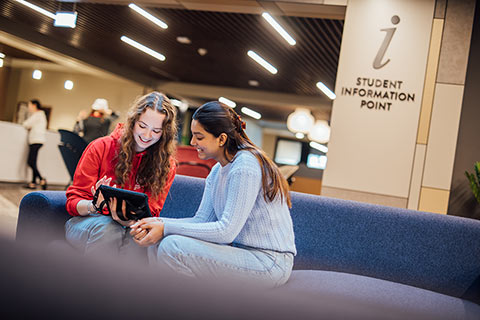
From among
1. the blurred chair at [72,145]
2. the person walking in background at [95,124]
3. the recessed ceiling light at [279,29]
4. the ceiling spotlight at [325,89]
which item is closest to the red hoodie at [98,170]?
the blurred chair at [72,145]

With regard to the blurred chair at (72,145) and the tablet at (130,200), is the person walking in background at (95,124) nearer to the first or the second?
the blurred chair at (72,145)

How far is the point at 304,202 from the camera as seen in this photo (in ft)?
8.63

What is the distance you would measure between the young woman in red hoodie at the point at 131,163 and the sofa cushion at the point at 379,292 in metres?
0.77

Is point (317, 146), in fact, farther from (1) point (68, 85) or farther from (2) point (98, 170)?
(2) point (98, 170)

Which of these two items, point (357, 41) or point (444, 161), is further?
point (357, 41)

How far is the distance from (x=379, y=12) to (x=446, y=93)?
104cm

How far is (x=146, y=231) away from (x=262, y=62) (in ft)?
27.8

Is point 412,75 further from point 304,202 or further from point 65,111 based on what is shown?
point 65,111

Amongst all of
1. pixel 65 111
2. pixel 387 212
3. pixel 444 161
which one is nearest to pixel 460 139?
pixel 444 161

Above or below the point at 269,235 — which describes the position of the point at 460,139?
above

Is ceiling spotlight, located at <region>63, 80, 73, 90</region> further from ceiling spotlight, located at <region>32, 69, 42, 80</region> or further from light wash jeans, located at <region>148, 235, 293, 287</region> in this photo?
light wash jeans, located at <region>148, 235, 293, 287</region>

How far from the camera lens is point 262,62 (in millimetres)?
9992

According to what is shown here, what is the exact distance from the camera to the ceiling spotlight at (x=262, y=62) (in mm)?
9414

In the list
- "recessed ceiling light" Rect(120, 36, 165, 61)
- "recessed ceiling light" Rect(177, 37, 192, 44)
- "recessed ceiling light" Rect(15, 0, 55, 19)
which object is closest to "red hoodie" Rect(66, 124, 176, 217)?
"recessed ceiling light" Rect(177, 37, 192, 44)
